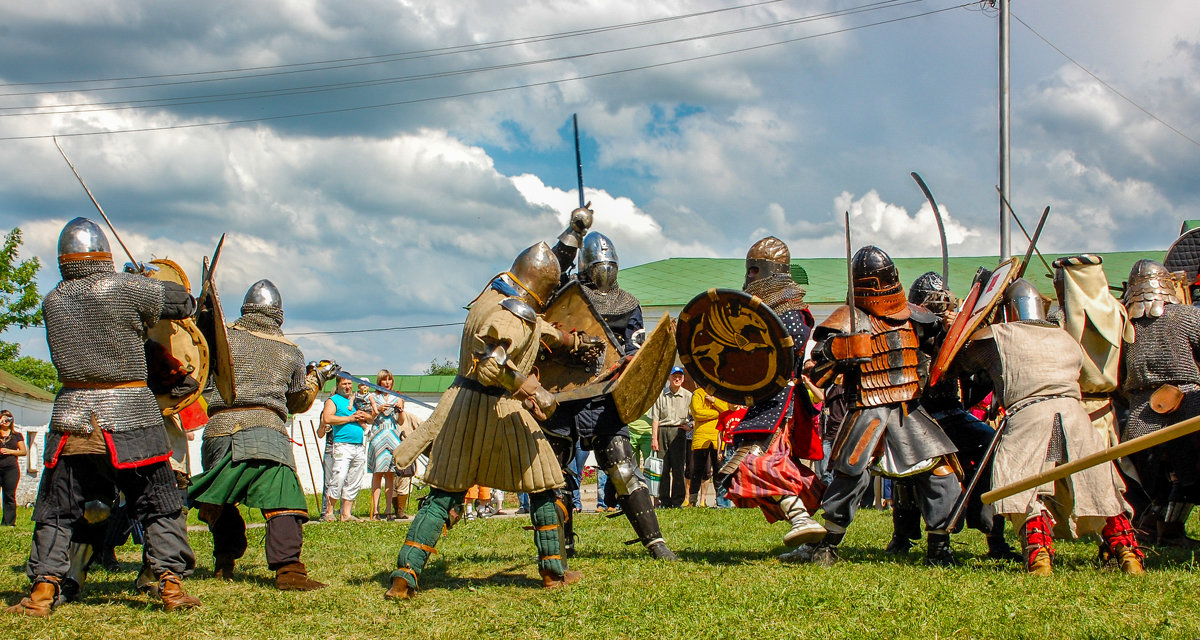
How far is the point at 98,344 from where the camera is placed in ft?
14.9

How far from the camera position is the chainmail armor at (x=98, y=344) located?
4480 mm

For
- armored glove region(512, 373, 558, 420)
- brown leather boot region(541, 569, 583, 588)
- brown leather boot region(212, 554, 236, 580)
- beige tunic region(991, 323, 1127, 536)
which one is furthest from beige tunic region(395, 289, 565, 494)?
beige tunic region(991, 323, 1127, 536)

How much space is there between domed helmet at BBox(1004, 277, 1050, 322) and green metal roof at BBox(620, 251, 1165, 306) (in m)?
15.6

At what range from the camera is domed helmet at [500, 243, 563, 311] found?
16.1 feet

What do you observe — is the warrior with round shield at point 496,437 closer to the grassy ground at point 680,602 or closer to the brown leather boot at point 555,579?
the brown leather boot at point 555,579

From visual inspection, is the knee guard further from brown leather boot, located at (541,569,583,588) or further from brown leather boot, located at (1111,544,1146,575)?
brown leather boot, located at (1111,544,1146,575)

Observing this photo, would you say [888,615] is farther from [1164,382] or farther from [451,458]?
[1164,382]

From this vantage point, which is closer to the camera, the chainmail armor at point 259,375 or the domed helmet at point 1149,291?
the chainmail armor at point 259,375

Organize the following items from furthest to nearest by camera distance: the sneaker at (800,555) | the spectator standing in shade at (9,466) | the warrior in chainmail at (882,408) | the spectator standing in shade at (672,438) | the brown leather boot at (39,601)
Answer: the spectator standing in shade at (672,438)
the spectator standing in shade at (9,466)
the sneaker at (800,555)
the warrior in chainmail at (882,408)
the brown leather boot at (39,601)

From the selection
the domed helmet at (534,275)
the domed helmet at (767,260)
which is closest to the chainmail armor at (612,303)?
the domed helmet at (767,260)

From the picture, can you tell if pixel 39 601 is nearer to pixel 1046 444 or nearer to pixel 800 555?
pixel 800 555

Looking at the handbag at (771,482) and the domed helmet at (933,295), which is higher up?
the domed helmet at (933,295)

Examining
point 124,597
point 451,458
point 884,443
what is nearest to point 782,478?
point 884,443

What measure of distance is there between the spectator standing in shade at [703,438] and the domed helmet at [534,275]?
17.6 ft
